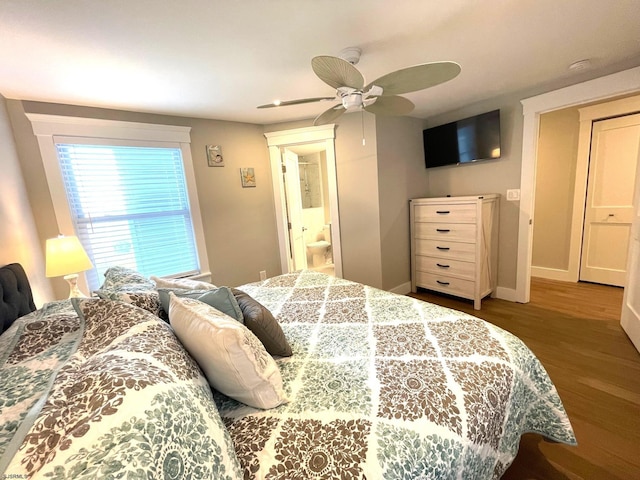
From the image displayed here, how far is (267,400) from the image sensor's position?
92 centimetres

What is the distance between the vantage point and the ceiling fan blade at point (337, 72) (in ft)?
4.00

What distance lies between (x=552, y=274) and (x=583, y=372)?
2.37 meters

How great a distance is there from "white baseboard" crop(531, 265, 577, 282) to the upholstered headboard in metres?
5.30

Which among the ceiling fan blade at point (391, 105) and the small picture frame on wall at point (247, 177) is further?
the small picture frame on wall at point (247, 177)

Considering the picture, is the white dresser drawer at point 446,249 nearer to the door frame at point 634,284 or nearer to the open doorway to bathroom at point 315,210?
the door frame at point 634,284

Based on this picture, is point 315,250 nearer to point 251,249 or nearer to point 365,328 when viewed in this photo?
point 251,249

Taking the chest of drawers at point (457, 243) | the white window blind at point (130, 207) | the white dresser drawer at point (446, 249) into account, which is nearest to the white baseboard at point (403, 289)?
the chest of drawers at point (457, 243)

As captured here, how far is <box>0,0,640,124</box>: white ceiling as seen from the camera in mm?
1315

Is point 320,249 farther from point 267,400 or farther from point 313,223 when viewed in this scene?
point 267,400

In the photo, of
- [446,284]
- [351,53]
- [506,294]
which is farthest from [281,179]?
[506,294]

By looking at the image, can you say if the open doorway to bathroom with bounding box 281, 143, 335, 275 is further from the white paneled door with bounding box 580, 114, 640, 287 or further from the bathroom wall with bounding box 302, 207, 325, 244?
the white paneled door with bounding box 580, 114, 640, 287

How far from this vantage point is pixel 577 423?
1530 mm

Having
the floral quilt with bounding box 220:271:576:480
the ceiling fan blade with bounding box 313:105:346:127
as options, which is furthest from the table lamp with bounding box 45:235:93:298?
the ceiling fan blade with bounding box 313:105:346:127

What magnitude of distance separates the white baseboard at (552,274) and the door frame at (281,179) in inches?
115
